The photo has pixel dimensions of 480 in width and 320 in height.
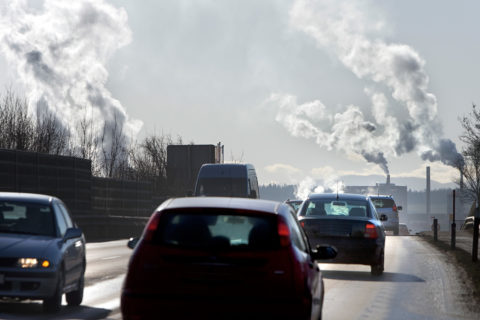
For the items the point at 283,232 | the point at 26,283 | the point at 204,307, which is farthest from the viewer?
the point at 26,283

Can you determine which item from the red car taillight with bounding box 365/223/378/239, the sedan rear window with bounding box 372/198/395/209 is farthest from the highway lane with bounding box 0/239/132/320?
the sedan rear window with bounding box 372/198/395/209

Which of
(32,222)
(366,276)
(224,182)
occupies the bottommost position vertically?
(366,276)

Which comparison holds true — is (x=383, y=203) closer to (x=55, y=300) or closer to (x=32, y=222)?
(x=32, y=222)

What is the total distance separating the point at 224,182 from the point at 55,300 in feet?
79.0

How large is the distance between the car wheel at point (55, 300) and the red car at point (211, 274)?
163 inches

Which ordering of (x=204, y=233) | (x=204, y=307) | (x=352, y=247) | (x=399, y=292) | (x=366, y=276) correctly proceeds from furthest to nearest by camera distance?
(x=366, y=276) < (x=352, y=247) < (x=399, y=292) < (x=204, y=233) < (x=204, y=307)

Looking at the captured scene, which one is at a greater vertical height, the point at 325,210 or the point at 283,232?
the point at 283,232

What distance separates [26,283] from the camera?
38.9 feet

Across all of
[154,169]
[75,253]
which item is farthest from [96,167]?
[75,253]

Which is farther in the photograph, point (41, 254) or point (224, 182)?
point (224, 182)

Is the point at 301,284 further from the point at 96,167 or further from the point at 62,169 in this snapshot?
the point at 96,167

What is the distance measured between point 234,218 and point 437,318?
4.84 meters

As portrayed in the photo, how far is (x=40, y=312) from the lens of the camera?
12.3 meters

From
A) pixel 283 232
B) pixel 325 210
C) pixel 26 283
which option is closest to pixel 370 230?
pixel 325 210
